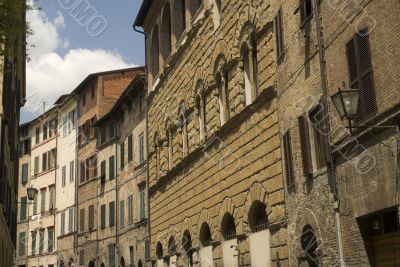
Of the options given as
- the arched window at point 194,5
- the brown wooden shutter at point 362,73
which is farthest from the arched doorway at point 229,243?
the arched window at point 194,5

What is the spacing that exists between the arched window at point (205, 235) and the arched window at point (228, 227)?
171 cm

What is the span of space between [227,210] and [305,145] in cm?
530

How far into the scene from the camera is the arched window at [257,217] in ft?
51.3

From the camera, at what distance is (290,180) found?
13.7 metres

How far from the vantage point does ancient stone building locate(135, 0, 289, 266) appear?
49.9ft

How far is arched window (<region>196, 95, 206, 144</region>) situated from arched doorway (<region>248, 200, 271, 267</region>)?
483 cm

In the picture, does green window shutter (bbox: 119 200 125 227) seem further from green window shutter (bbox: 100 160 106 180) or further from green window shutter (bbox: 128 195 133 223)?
green window shutter (bbox: 100 160 106 180)

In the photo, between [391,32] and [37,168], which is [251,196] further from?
[37,168]

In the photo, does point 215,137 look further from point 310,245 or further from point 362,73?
point 362,73

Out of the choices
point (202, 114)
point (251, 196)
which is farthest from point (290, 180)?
point (202, 114)

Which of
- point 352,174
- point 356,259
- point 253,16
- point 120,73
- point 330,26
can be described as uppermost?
point 120,73

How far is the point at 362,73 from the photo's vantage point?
10273 millimetres

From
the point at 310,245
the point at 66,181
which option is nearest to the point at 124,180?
the point at 66,181

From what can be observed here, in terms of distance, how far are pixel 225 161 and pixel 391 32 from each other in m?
9.25
